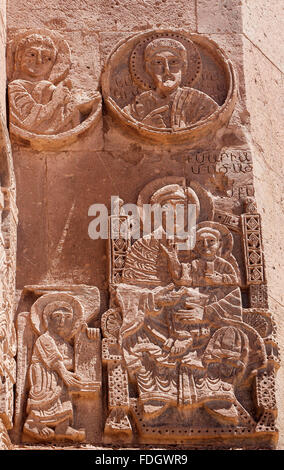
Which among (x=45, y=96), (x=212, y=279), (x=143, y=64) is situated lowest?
(x=212, y=279)

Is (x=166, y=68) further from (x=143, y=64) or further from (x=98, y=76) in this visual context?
(x=98, y=76)

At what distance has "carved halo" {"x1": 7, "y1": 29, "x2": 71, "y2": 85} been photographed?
10531mm

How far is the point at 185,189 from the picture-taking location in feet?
33.5

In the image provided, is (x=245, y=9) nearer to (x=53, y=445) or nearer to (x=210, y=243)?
(x=210, y=243)

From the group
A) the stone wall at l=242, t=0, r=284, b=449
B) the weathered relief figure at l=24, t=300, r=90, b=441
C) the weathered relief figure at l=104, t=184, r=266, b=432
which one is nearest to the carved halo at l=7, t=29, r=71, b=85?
the weathered relief figure at l=104, t=184, r=266, b=432

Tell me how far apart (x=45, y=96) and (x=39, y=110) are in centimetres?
17

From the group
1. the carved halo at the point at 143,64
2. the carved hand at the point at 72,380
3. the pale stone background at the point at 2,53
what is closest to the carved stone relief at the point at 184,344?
the carved hand at the point at 72,380

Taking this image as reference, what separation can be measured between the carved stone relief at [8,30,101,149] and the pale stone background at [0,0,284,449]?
0.13 m

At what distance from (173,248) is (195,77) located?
169 centimetres

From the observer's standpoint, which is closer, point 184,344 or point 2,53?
point 184,344

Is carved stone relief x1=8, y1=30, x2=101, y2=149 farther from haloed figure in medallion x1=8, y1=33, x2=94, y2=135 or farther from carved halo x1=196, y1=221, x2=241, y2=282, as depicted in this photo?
carved halo x1=196, y1=221, x2=241, y2=282

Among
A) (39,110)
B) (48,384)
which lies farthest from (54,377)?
(39,110)

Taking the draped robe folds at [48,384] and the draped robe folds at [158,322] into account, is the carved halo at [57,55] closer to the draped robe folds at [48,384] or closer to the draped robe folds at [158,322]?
the draped robe folds at [158,322]

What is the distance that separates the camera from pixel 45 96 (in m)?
10.4
